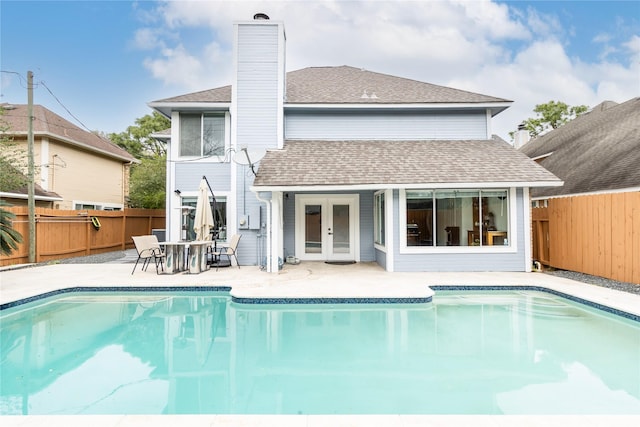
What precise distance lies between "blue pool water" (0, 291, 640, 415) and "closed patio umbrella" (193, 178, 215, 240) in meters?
3.11

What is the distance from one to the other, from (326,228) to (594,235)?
7381mm

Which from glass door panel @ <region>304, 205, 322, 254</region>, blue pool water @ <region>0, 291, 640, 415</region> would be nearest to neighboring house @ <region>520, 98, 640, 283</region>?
blue pool water @ <region>0, 291, 640, 415</region>

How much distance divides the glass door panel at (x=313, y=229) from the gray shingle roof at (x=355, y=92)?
3.64 metres

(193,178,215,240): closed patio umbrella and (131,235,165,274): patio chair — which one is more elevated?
(193,178,215,240): closed patio umbrella

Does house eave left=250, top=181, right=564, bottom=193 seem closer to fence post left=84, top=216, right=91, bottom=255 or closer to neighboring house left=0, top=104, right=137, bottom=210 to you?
fence post left=84, top=216, right=91, bottom=255

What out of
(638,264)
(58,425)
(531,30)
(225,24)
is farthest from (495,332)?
(531,30)

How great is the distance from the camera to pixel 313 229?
1185 cm

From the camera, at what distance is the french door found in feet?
38.4

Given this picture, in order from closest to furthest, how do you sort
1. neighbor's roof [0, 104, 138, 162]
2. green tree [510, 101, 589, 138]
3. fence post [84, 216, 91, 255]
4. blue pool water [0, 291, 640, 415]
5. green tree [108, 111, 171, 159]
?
blue pool water [0, 291, 640, 415], fence post [84, 216, 91, 255], neighbor's roof [0, 104, 138, 162], green tree [510, 101, 589, 138], green tree [108, 111, 171, 159]

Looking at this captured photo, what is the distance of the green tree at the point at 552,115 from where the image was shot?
28.1 m

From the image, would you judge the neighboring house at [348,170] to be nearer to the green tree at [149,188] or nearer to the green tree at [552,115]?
the green tree at [149,188]

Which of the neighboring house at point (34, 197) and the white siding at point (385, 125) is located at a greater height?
the white siding at point (385, 125)

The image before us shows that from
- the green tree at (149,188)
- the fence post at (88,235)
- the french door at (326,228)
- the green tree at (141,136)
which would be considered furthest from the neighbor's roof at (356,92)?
the green tree at (141,136)

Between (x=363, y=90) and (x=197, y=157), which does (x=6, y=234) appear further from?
(x=363, y=90)
